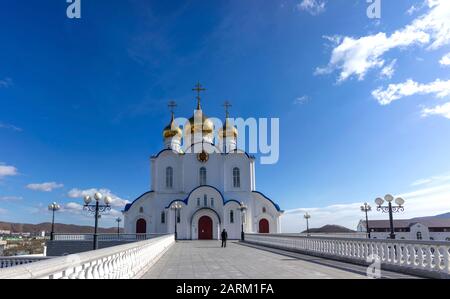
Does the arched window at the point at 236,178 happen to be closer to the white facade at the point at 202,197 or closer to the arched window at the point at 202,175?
the white facade at the point at 202,197

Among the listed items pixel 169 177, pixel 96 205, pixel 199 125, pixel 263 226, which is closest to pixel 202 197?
pixel 169 177

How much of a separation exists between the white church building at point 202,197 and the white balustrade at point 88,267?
92.7 feet

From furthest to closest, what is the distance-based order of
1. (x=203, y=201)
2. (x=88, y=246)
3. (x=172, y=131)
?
(x=172, y=131), (x=203, y=201), (x=88, y=246)

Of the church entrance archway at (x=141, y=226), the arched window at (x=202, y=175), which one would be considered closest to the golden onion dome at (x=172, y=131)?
the arched window at (x=202, y=175)

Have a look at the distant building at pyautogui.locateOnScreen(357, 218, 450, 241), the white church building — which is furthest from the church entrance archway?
the distant building at pyautogui.locateOnScreen(357, 218, 450, 241)

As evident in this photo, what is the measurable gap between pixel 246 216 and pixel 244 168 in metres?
5.74

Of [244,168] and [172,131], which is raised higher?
[172,131]

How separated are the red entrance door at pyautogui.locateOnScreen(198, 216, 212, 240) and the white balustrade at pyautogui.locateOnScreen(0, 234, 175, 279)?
28.2m

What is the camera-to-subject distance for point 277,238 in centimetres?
2247

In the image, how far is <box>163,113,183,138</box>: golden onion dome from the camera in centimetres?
4516
